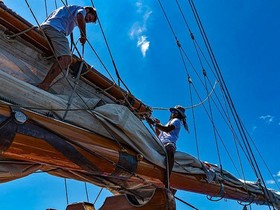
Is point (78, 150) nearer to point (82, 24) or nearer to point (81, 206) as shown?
point (81, 206)

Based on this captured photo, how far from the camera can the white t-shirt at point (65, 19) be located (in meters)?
3.33

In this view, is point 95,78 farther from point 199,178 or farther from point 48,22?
point 199,178

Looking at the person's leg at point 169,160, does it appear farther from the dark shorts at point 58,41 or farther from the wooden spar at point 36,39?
the dark shorts at point 58,41

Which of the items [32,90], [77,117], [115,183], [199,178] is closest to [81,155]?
[77,117]

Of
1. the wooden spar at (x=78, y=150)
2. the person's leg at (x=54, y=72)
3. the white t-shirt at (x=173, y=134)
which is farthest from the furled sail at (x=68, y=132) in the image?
the white t-shirt at (x=173, y=134)

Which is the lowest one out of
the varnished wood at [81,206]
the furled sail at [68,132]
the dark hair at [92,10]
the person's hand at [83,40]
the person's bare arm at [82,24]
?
the varnished wood at [81,206]

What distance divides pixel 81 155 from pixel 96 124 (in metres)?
0.33

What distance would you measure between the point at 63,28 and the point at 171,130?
1852mm

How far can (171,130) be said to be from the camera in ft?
14.0

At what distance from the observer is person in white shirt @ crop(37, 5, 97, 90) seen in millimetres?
3049

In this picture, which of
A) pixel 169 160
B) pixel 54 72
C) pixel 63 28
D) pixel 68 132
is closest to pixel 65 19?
pixel 63 28

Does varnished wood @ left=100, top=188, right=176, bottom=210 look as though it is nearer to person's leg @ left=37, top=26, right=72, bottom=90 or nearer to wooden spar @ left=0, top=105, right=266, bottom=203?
wooden spar @ left=0, top=105, right=266, bottom=203

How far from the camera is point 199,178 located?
413 centimetres

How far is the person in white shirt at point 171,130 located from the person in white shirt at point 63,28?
1.37 meters
